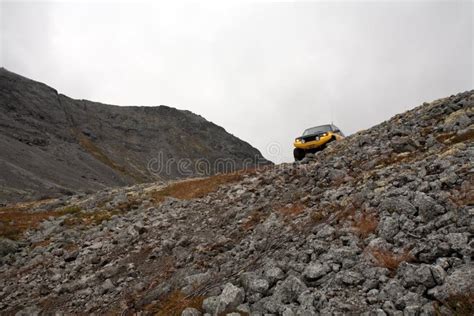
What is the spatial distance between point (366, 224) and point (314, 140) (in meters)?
14.3

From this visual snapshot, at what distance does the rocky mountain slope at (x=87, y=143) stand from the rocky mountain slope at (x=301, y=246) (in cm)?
4971

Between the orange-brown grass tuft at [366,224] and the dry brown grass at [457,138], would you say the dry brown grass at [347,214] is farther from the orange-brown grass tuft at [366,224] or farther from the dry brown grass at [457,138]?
the dry brown grass at [457,138]

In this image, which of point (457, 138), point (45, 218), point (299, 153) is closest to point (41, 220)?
point (45, 218)

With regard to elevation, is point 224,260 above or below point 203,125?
below

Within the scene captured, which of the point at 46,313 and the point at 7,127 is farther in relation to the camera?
the point at 7,127

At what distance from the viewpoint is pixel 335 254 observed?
8.11 m

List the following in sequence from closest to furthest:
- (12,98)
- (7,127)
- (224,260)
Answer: (224,260), (7,127), (12,98)

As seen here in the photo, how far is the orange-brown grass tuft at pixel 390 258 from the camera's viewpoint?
23.4 feet

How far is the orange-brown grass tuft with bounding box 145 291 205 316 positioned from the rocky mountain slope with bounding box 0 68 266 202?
5561 cm

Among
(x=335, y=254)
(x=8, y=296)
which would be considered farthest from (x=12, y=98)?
(x=335, y=254)

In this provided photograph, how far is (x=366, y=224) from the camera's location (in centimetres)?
883

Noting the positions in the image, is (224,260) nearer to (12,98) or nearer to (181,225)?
(181,225)

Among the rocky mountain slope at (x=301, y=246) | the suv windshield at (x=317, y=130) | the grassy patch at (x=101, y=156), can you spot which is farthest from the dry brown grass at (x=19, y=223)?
the grassy patch at (x=101, y=156)

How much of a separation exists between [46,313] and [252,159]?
178637mm
